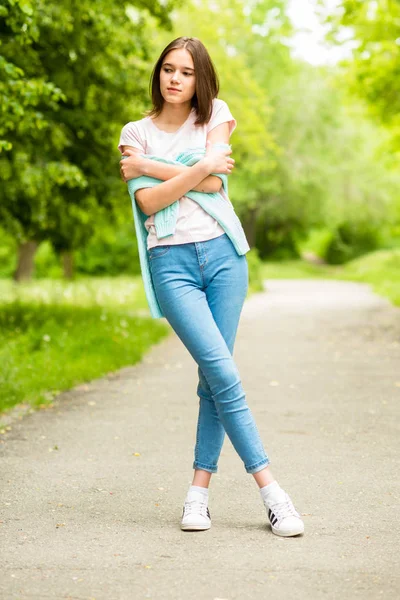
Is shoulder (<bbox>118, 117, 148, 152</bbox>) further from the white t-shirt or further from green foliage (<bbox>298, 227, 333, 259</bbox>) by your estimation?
green foliage (<bbox>298, 227, 333, 259</bbox>)

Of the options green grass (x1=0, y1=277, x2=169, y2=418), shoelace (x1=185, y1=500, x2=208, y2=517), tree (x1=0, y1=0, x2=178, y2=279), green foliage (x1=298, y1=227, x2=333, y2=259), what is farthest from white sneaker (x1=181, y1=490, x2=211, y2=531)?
green foliage (x1=298, y1=227, x2=333, y2=259)

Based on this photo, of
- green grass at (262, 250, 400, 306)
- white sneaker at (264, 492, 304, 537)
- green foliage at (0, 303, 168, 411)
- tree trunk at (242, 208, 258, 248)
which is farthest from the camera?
tree trunk at (242, 208, 258, 248)

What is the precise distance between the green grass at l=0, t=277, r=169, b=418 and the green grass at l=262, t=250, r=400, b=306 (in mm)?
8763

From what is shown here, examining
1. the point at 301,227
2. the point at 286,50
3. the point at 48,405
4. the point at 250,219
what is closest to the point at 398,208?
the point at 301,227

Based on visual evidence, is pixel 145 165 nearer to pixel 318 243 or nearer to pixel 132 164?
pixel 132 164

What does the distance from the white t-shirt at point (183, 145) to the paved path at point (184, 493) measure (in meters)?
1.32

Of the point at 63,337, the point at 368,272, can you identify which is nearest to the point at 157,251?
the point at 63,337

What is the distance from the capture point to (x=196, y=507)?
4.04 metres

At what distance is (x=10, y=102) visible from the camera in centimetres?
687

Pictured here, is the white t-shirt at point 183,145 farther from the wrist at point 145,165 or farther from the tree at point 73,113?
the tree at point 73,113

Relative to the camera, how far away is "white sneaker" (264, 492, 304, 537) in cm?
385

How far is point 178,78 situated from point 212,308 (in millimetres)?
1031

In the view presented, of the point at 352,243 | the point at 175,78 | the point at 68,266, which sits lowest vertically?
the point at 352,243

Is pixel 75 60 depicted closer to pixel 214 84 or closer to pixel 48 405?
pixel 48 405
